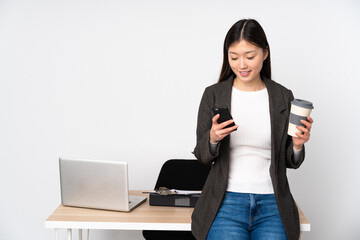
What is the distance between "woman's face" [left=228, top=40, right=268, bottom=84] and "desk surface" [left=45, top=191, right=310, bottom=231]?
2.40 feet

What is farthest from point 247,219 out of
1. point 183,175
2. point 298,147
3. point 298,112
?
point 183,175

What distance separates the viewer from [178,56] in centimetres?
331

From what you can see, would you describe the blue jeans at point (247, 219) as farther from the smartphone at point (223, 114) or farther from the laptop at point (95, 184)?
the laptop at point (95, 184)

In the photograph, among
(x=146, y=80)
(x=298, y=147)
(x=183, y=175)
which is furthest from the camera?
(x=146, y=80)

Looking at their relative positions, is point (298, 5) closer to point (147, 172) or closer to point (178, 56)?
point (178, 56)

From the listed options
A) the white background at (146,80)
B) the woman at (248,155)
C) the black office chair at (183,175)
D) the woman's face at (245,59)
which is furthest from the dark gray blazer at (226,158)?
the white background at (146,80)

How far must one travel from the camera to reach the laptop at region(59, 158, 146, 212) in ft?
7.03

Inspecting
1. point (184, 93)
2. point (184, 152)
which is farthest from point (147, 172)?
point (184, 93)

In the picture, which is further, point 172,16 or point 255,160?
point 172,16

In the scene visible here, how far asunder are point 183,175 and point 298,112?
4.03 feet

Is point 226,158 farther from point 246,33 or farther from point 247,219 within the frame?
point 246,33

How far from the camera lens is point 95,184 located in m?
2.19

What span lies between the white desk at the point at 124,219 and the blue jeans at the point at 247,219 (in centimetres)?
24

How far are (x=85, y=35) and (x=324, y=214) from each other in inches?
90.7
